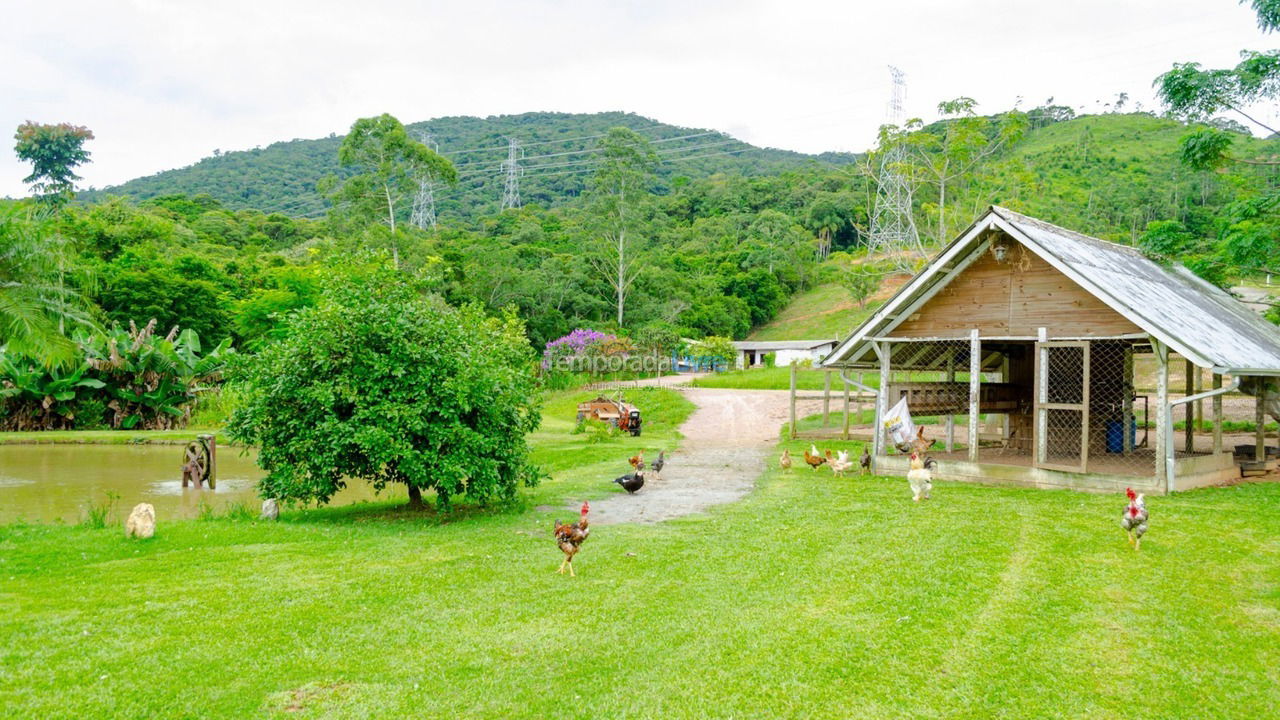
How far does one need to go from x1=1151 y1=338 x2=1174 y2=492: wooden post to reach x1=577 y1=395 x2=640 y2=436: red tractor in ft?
49.0

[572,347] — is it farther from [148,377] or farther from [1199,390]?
[1199,390]

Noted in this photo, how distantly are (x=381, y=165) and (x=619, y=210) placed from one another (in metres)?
17.4

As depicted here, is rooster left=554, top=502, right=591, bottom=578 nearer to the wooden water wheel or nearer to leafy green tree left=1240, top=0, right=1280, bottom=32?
the wooden water wheel

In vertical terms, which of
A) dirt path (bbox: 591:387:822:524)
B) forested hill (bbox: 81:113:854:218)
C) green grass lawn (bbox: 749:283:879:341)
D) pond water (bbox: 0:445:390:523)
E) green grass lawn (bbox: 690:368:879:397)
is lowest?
pond water (bbox: 0:445:390:523)

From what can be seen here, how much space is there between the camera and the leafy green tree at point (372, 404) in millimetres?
10617

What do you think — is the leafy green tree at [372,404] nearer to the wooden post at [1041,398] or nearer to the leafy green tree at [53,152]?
the wooden post at [1041,398]

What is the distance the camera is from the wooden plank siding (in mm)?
13219

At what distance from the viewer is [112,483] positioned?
56.6 feet

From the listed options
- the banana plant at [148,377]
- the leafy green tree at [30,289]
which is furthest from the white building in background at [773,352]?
the leafy green tree at [30,289]

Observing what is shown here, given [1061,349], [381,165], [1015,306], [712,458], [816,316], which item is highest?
[381,165]

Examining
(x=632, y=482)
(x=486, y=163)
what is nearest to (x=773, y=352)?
(x=632, y=482)

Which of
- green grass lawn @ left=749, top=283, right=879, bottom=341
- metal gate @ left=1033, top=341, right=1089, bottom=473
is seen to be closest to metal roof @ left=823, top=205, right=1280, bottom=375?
metal gate @ left=1033, top=341, right=1089, bottom=473

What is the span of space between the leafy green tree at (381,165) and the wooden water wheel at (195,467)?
111 ft

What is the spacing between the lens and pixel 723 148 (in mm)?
143750
